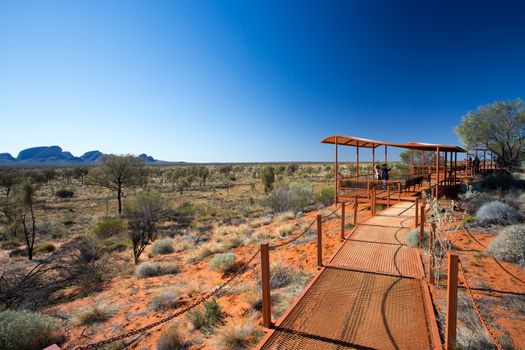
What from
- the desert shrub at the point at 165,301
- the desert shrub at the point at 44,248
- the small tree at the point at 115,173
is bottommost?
the desert shrub at the point at 44,248

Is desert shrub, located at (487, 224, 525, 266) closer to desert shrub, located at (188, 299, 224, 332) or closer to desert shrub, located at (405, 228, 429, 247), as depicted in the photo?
desert shrub, located at (405, 228, 429, 247)

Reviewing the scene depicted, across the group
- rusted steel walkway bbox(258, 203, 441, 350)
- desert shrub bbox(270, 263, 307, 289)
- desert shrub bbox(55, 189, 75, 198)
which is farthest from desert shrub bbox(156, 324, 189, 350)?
desert shrub bbox(55, 189, 75, 198)

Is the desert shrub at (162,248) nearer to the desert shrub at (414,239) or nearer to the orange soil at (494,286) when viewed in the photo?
the desert shrub at (414,239)

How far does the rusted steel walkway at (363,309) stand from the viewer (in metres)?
3.58

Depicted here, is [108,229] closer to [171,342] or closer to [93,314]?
[93,314]

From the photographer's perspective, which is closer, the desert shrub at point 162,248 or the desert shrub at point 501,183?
the desert shrub at point 162,248

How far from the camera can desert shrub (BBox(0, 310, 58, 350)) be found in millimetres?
4520

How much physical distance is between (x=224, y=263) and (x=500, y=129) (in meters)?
25.7

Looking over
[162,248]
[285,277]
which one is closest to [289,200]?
[162,248]

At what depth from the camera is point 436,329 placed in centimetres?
364

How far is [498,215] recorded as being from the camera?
Answer: 8.84 meters

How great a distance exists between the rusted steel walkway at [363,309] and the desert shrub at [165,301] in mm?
3348

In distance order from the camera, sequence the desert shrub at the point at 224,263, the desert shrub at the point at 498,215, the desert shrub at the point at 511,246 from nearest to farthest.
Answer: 1. the desert shrub at the point at 511,246
2. the desert shrub at the point at 224,263
3. the desert shrub at the point at 498,215

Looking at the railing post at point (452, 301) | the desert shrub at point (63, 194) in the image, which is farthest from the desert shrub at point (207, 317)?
the desert shrub at point (63, 194)
